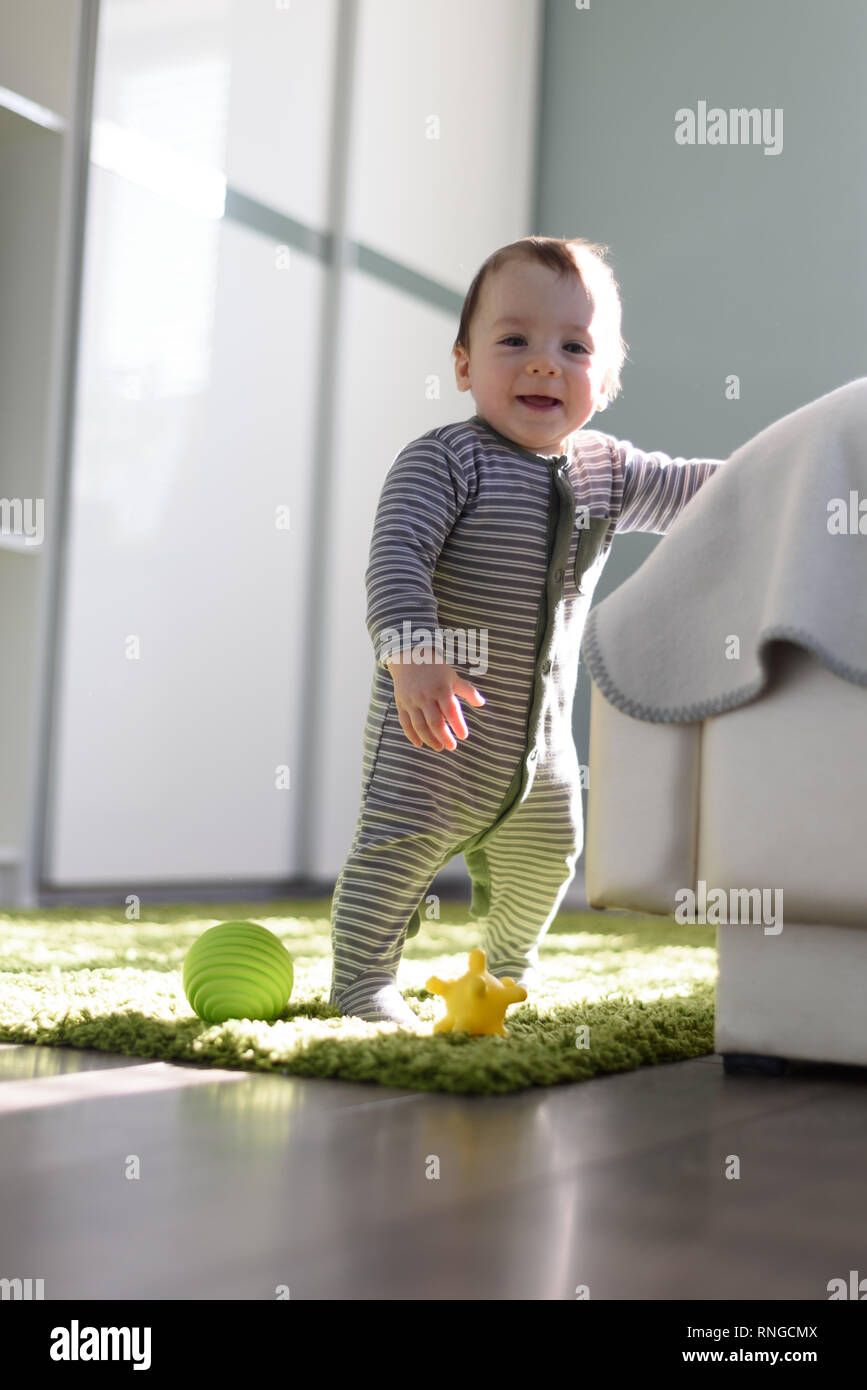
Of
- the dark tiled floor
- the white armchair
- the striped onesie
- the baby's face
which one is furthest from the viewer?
the baby's face

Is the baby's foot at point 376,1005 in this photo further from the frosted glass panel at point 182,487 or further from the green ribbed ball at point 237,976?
the frosted glass panel at point 182,487

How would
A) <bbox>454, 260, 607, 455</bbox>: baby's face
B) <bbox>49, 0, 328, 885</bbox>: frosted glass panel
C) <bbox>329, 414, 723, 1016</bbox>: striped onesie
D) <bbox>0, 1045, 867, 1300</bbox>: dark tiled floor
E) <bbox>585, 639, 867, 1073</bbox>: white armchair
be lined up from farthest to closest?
<bbox>49, 0, 328, 885</bbox>: frosted glass panel, <bbox>454, 260, 607, 455</bbox>: baby's face, <bbox>329, 414, 723, 1016</bbox>: striped onesie, <bbox>585, 639, 867, 1073</bbox>: white armchair, <bbox>0, 1045, 867, 1300</bbox>: dark tiled floor

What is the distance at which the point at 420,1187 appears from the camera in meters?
0.64

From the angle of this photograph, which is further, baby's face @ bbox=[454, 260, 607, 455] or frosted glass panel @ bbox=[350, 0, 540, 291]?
frosted glass panel @ bbox=[350, 0, 540, 291]

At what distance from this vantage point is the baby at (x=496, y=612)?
1160 millimetres

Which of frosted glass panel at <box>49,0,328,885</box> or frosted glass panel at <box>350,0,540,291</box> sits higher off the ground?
frosted glass panel at <box>350,0,540,291</box>

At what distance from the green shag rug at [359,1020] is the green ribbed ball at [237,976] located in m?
0.02

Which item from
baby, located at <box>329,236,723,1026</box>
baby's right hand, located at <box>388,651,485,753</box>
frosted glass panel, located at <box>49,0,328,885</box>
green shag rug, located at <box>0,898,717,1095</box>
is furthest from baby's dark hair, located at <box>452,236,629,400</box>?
frosted glass panel, located at <box>49,0,328,885</box>

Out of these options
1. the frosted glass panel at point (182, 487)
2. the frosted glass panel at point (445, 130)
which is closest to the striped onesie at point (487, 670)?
the frosted glass panel at point (182, 487)

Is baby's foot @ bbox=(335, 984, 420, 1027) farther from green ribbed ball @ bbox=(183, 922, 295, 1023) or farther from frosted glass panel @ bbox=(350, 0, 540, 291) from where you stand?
frosted glass panel @ bbox=(350, 0, 540, 291)

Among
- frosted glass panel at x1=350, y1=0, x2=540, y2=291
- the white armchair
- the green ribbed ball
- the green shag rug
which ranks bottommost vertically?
the green shag rug

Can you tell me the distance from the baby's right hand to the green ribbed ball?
0.67 feet

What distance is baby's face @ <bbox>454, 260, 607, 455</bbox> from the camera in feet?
4.26

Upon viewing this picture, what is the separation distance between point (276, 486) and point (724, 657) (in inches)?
69.4
